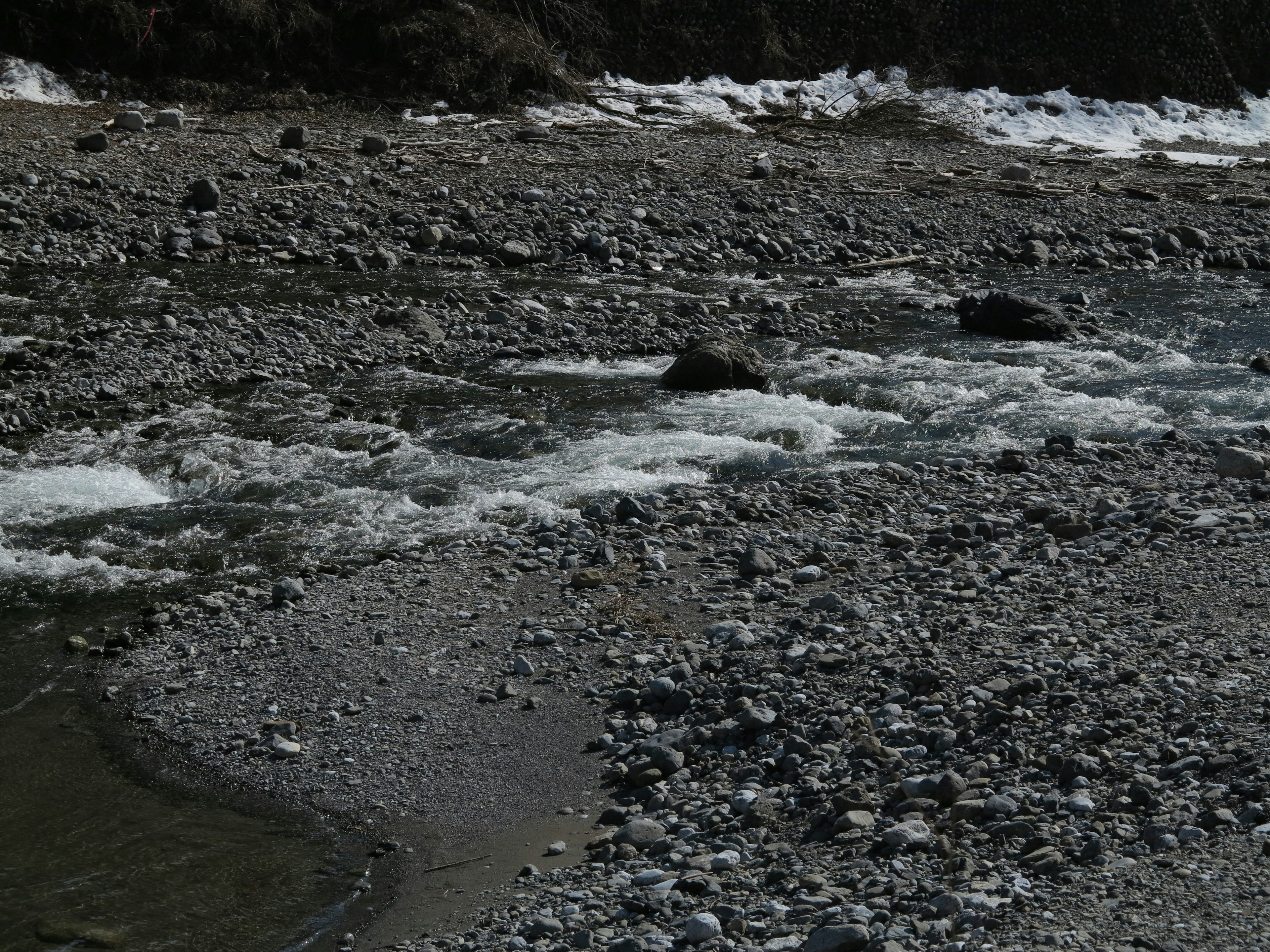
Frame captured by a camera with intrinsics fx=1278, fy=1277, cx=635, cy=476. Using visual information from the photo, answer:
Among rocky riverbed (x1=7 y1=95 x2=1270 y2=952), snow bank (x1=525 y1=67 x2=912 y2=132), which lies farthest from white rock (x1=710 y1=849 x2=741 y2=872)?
snow bank (x1=525 y1=67 x2=912 y2=132)

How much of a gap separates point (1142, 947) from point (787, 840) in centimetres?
138

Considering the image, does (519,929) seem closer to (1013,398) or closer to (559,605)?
(559,605)

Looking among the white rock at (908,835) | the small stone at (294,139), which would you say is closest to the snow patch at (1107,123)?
the small stone at (294,139)

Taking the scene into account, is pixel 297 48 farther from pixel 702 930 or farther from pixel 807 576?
pixel 702 930

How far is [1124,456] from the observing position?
961 centimetres

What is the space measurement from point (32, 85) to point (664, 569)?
17.1 metres

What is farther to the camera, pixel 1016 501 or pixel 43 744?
pixel 1016 501

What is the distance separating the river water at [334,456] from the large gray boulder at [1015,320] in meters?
0.19

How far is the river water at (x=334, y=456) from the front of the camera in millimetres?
4863

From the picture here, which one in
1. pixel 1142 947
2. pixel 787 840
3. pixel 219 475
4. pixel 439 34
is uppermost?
pixel 439 34

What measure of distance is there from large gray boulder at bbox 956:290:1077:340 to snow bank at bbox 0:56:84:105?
47.1ft

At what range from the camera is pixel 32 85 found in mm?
20047

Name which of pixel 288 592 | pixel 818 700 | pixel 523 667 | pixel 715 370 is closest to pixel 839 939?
pixel 818 700

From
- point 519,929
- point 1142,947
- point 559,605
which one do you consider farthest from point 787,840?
point 559,605
